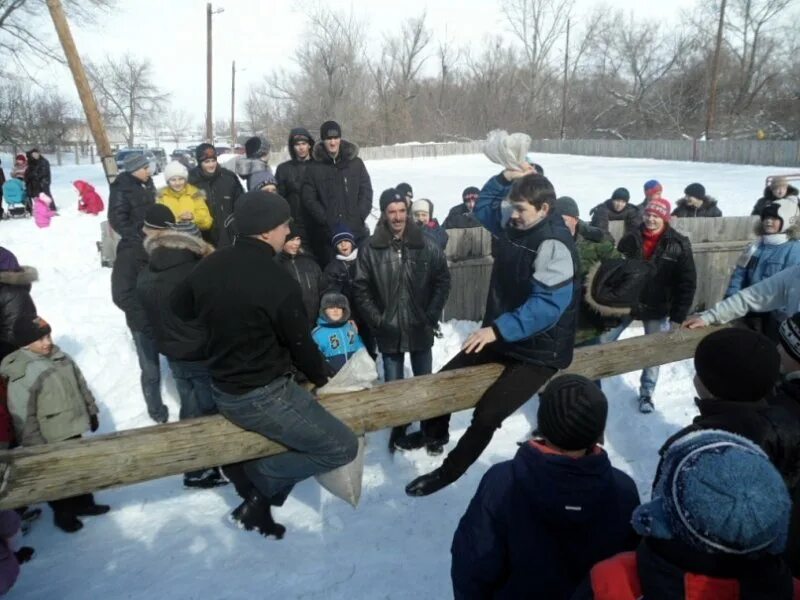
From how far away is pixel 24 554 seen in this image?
339cm

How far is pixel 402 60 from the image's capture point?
5747 centimetres

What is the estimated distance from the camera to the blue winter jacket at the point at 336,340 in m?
Result: 4.48

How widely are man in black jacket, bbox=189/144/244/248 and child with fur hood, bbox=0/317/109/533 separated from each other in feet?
9.38

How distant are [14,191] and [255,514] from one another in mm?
14944

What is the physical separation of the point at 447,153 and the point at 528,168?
4176cm

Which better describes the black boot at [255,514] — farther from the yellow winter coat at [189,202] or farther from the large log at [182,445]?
the yellow winter coat at [189,202]

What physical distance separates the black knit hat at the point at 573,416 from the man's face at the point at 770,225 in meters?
3.57

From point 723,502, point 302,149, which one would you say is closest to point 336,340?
point 302,149

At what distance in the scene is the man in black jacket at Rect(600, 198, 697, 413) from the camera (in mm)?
5164

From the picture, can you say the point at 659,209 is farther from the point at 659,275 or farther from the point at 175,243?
the point at 175,243

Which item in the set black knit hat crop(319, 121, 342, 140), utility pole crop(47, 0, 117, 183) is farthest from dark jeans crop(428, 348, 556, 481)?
utility pole crop(47, 0, 117, 183)

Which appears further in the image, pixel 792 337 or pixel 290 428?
pixel 290 428

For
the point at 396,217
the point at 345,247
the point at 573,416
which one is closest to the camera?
the point at 573,416

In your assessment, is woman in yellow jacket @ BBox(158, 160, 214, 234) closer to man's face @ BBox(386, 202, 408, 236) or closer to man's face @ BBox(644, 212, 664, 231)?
man's face @ BBox(386, 202, 408, 236)
